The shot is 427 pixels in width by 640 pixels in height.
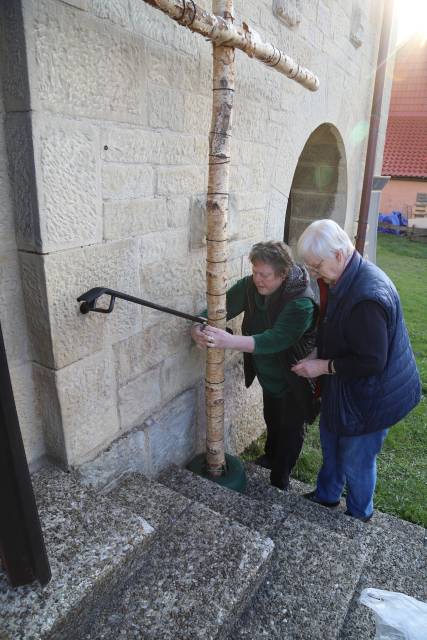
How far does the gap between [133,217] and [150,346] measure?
2.13 feet

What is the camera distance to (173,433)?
2635 mm

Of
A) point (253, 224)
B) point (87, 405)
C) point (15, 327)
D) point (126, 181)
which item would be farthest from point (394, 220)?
point (15, 327)

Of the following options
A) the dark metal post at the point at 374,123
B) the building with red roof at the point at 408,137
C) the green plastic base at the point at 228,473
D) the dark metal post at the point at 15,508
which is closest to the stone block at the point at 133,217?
the dark metal post at the point at 15,508

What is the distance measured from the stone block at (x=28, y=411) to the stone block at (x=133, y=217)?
0.62 meters

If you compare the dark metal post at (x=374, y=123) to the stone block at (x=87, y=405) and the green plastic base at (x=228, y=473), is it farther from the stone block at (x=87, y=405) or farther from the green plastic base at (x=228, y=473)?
the stone block at (x=87, y=405)

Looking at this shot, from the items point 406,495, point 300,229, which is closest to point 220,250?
point 406,495

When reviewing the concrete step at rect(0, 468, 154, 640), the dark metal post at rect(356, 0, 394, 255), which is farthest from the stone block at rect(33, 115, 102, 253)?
the dark metal post at rect(356, 0, 394, 255)

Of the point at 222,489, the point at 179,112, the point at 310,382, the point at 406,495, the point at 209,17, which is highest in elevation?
the point at 209,17

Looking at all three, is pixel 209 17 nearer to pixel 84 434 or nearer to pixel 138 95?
pixel 138 95

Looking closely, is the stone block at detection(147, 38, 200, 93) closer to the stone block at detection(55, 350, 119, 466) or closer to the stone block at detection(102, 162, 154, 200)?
the stone block at detection(102, 162, 154, 200)

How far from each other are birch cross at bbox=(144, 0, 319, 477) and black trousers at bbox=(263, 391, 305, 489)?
1.66 ft

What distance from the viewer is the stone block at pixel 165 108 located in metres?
1.95

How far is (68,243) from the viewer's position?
5.46ft

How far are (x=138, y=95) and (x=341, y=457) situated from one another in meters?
2.09
